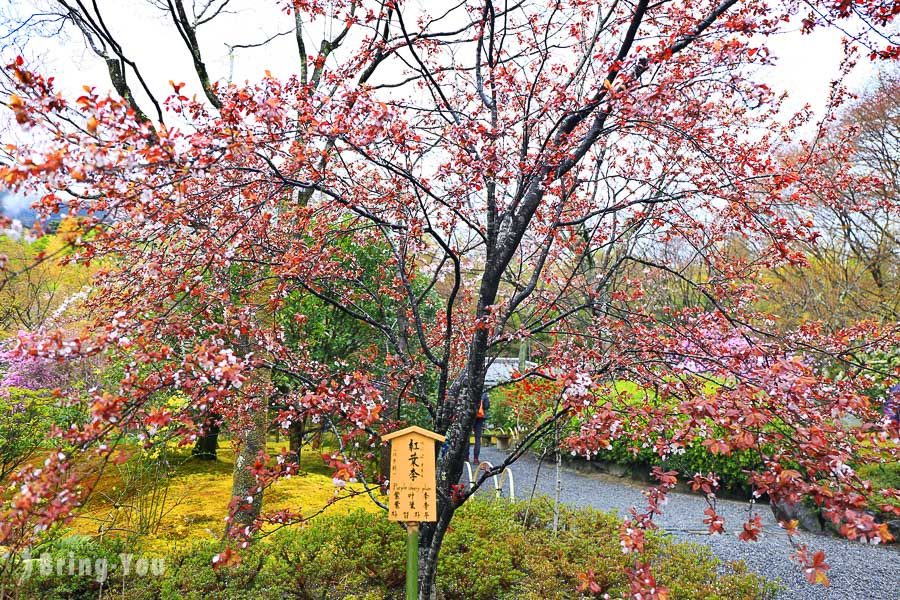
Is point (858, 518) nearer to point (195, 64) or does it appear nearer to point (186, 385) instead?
point (186, 385)

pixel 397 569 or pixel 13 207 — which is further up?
pixel 13 207

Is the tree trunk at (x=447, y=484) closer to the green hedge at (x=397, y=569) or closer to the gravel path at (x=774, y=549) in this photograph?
the green hedge at (x=397, y=569)

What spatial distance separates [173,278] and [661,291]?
27.8 feet

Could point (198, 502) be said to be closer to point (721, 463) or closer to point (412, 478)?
point (412, 478)

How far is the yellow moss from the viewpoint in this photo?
4.37m

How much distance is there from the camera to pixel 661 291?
914cm

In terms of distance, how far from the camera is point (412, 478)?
2293 mm

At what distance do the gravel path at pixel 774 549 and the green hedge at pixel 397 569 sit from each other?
53 centimetres

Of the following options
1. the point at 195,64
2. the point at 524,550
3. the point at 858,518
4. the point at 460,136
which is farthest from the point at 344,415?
the point at 195,64

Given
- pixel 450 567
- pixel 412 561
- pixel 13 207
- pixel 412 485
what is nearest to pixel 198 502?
pixel 450 567

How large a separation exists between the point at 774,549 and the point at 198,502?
566 centimetres

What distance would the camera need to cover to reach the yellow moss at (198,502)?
4371mm

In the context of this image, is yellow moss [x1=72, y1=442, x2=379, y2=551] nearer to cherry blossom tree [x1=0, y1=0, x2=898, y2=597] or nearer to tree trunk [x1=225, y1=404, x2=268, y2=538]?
tree trunk [x1=225, y1=404, x2=268, y2=538]

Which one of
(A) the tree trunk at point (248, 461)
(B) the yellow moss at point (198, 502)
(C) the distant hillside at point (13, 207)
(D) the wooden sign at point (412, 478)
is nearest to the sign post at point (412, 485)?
(D) the wooden sign at point (412, 478)
